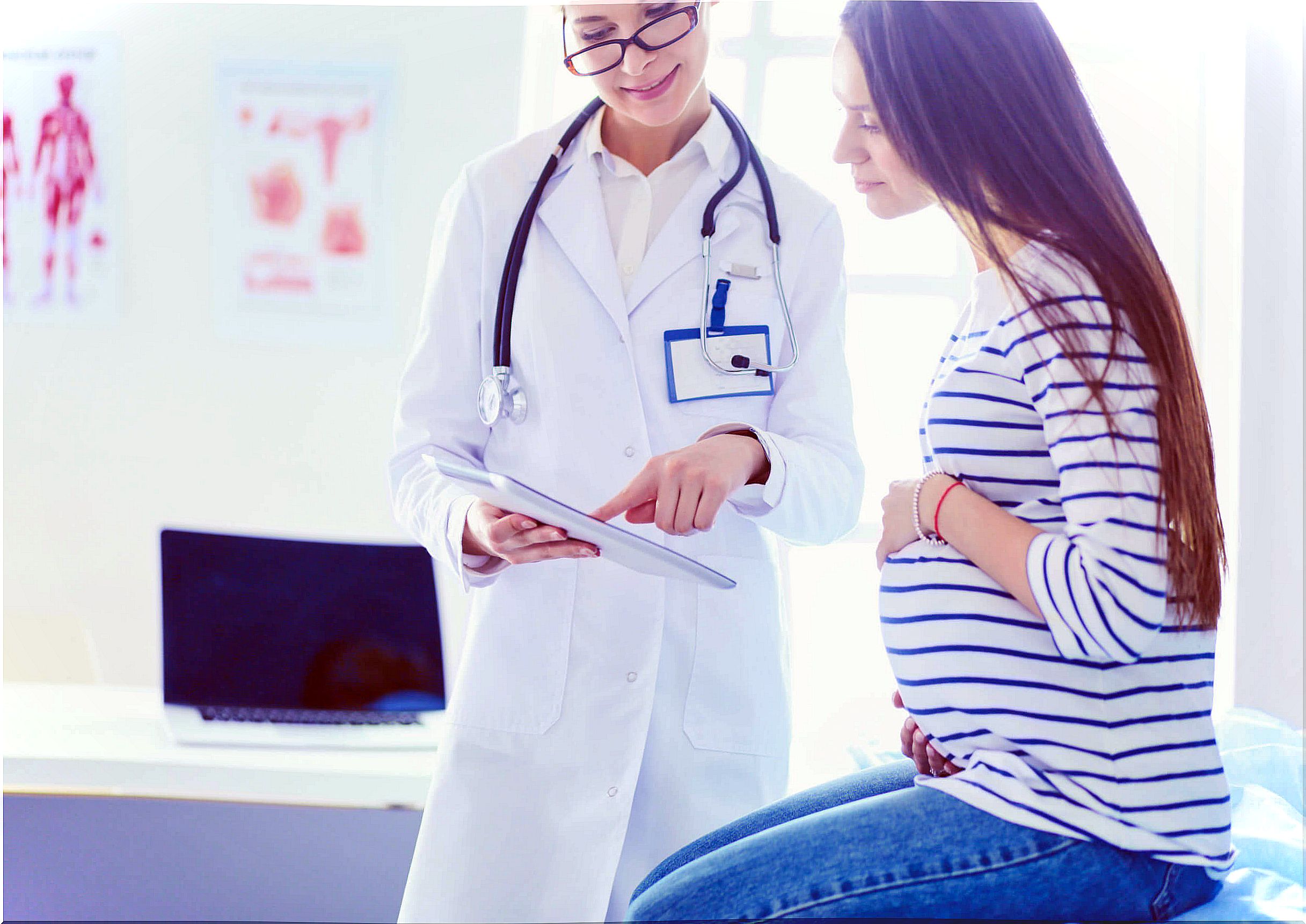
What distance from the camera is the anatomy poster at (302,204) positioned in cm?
225

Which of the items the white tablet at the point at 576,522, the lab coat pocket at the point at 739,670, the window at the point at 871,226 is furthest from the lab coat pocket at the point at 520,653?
the window at the point at 871,226

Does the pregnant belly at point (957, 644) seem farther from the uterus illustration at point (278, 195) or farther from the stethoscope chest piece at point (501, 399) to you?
the uterus illustration at point (278, 195)

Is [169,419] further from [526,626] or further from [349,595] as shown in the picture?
[526,626]

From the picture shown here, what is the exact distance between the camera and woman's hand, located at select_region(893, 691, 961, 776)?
0.89 m

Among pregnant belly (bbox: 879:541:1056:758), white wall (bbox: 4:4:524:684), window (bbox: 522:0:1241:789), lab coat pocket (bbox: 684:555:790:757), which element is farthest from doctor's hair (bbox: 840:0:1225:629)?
white wall (bbox: 4:4:524:684)

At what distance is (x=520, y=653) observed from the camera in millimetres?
1112

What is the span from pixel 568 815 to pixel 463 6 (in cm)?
186

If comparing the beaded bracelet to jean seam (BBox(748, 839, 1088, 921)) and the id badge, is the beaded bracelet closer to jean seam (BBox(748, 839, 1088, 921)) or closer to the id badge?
jean seam (BBox(748, 839, 1088, 921))

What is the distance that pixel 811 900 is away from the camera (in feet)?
2.52

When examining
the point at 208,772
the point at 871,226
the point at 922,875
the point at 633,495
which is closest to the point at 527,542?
the point at 633,495

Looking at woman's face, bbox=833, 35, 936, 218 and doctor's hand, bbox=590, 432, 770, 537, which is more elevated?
woman's face, bbox=833, 35, 936, 218

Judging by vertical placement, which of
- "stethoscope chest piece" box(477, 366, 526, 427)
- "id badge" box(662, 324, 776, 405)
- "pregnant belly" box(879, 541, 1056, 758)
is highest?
"id badge" box(662, 324, 776, 405)

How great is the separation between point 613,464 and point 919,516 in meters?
0.41

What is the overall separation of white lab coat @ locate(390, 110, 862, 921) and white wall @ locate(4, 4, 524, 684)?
3.76ft
